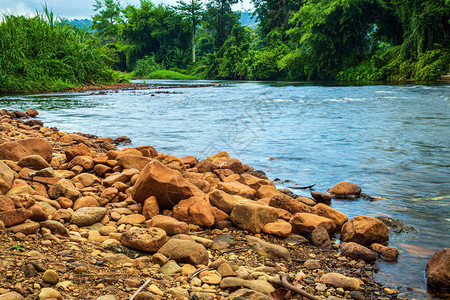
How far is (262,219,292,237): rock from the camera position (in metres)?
2.26

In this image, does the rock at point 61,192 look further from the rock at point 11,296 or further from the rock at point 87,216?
the rock at point 11,296

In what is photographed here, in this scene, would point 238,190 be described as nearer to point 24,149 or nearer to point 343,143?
point 24,149

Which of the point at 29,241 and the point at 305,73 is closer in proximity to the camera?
the point at 29,241

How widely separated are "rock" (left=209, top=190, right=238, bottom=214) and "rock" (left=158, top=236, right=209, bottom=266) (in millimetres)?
612

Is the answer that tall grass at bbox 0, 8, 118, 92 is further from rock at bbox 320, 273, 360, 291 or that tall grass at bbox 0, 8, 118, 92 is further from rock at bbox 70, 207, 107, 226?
rock at bbox 320, 273, 360, 291

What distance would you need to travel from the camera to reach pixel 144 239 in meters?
1.86

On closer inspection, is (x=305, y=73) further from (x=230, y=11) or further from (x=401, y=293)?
(x=401, y=293)

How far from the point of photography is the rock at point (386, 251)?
2029mm

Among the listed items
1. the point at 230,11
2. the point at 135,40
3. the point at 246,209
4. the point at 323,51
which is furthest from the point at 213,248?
the point at 135,40

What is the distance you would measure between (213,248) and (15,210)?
1.04 meters

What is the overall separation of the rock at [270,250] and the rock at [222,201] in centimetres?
37

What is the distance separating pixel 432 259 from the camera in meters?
1.85

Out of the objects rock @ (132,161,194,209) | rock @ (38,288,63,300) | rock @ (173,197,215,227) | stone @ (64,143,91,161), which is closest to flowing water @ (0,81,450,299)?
rock @ (173,197,215,227)

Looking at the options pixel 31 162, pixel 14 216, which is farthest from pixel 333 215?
pixel 31 162
